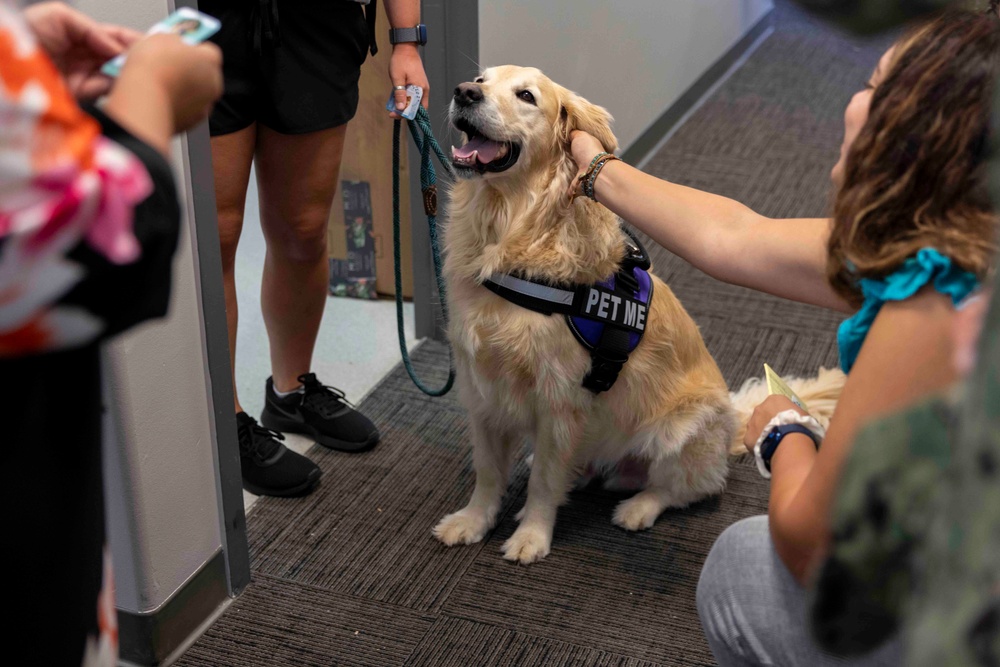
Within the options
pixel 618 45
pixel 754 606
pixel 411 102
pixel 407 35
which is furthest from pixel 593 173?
pixel 618 45

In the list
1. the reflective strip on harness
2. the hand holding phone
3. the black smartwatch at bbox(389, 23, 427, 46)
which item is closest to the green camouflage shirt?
the hand holding phone

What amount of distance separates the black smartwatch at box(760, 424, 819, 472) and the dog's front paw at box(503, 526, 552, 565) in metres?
0.84

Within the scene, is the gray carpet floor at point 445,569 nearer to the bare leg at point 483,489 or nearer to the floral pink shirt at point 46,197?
the bare leg at point 483,489

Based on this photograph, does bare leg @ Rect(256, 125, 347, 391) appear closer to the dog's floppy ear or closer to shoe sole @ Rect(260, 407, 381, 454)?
shoe sole @ Rect(260, 407, 381, 454)

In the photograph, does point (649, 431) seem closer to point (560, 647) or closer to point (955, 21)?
point (560, 647)

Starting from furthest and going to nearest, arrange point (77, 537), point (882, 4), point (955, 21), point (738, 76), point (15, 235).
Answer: point (738, 76) → point (955, 21) → point (77, 537) → point (15, 235) → point (882, 4)

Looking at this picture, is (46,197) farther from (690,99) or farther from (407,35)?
(690,99)

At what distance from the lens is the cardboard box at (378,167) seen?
107 inches

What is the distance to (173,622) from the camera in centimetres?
171

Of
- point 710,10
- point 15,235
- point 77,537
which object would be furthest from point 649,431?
point 710,10

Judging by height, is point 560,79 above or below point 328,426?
above

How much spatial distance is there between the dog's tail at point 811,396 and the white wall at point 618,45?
1.26m

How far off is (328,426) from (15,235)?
72.5 inches

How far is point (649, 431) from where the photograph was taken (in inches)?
80.0
